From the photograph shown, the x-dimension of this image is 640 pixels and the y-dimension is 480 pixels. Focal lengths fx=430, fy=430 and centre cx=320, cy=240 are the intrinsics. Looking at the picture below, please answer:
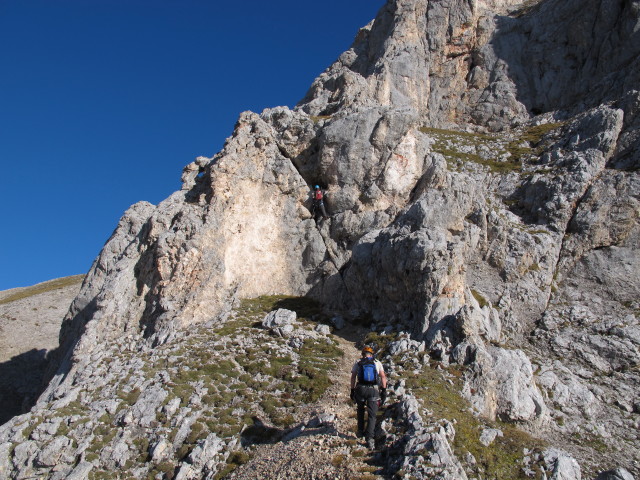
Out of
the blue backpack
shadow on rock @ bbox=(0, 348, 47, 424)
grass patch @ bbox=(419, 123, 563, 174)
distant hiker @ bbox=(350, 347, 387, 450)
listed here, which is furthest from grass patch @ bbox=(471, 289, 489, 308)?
shadow on rock @ bbox=(0, 348, 47, 424)

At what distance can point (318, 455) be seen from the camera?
52.3 feet

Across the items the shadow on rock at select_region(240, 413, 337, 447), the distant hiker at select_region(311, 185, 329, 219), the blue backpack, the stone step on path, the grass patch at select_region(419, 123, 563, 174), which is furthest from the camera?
the grass patch at select_region(419, 123, 563, 174)

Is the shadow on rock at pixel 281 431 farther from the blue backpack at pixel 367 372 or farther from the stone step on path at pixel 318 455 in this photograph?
the blue backpack at pixel 367 372

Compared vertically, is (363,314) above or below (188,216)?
below

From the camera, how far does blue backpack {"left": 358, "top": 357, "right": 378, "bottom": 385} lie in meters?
16.3

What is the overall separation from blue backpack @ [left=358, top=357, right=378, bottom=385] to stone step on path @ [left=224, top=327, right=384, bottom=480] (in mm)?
2393

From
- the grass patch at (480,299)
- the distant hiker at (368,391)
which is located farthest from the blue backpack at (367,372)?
the grass patch at (480,299)

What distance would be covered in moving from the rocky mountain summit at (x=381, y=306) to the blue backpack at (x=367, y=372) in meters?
2.10

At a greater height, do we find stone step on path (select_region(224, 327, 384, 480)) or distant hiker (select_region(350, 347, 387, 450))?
distant hiker (select_region(350, 347, 387, 450))

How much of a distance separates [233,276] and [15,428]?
57.9 feet

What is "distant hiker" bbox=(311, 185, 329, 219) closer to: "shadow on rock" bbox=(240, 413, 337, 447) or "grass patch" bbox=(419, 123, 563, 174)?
"grass patch" bbox=(419, 123, 563, 174)

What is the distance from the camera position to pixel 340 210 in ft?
131

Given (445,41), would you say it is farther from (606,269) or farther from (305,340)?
(305,340)

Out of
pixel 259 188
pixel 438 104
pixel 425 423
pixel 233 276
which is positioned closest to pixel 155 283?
pixel 233 276
